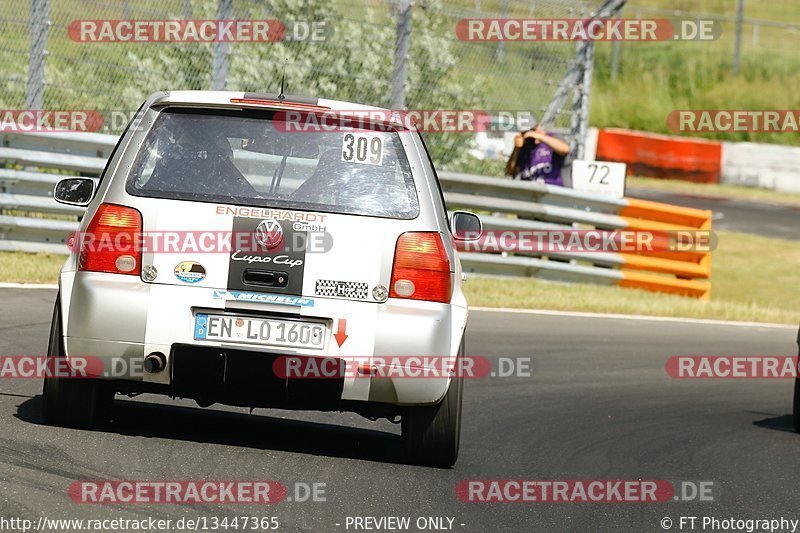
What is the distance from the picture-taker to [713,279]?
68.7 ft

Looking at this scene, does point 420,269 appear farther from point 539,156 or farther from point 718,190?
point 718,190

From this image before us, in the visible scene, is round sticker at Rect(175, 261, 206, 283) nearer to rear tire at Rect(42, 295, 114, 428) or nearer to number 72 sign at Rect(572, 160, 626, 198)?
rear tire at Rect(42, 295, 114, 428)

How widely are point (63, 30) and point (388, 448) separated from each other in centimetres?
842

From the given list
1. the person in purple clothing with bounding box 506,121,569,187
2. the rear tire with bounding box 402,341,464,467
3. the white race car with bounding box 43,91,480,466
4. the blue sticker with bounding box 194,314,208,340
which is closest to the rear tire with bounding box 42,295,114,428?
the white race car with bounding box 43,91,480,466

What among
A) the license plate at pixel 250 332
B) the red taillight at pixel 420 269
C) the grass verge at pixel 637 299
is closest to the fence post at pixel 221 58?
the grass verge at pixel 637 299

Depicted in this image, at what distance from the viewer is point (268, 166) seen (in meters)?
6.60

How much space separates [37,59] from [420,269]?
8.85 m

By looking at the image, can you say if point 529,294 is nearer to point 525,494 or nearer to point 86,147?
point 86,147

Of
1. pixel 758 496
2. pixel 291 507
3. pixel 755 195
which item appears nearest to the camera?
pixel 291 507

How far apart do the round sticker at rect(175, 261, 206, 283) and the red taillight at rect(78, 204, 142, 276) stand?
0.17 m

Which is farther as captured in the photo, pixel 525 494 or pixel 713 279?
pixel 713 279

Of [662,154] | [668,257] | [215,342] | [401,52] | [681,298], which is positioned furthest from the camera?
[662,154]

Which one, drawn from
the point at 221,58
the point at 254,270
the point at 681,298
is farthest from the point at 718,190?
the point at 254,270

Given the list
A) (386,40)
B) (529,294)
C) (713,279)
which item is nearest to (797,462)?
(529,294)
